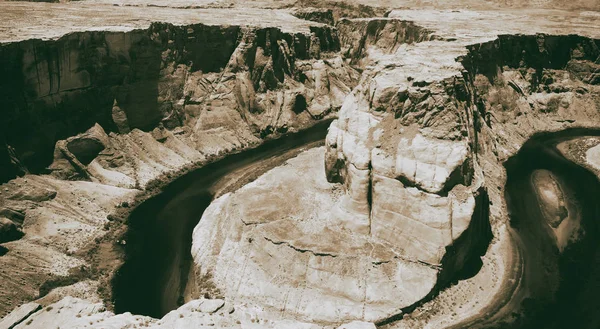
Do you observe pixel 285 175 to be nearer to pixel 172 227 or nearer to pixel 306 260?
pixel 306 260

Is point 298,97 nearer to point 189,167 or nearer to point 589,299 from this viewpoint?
point 189,167

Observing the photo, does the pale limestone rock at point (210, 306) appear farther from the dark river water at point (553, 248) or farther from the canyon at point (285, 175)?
the dark river water at point (553, 248)

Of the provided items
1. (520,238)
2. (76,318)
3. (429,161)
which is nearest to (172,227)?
(76,318)

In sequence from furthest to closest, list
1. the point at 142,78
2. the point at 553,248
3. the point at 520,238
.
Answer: the point at 142,78
the point at 520,238
the point at 553,248

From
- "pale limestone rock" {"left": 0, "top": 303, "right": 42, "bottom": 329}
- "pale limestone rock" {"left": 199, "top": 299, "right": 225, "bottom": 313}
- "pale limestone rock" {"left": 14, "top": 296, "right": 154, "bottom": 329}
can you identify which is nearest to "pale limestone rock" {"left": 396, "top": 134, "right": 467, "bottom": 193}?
"pale limestone rock" {"left": 199, "top": 299, "right": 225, "bottom": 313}

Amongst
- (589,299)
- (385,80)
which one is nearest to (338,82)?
(385,80)

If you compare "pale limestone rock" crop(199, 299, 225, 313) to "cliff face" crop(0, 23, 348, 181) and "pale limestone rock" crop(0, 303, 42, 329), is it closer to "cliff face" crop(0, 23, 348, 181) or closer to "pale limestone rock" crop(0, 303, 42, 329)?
"pale limestone rock" crop(0, 303, 42, 329)
